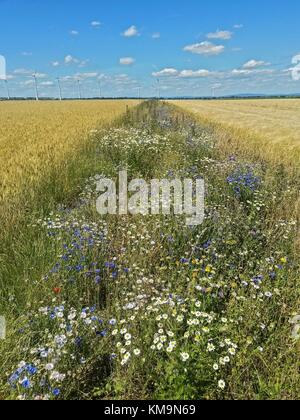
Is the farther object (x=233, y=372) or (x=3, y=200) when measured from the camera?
(x=3, y=200)

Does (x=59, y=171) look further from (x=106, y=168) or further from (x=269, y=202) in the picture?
(x=269, y=202)

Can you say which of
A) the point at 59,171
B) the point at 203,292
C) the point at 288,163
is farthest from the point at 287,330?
the point at 288,163

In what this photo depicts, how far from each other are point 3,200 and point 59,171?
1.96m

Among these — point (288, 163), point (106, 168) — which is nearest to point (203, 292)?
point (106, 168)

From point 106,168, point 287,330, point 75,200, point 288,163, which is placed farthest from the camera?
point 288,163

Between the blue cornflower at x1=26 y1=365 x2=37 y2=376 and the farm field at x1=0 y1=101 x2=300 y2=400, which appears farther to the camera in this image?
the farm field at x1=0 y1=101 x2=300 y2=400

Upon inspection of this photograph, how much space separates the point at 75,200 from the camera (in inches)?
246

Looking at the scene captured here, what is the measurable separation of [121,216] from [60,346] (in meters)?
3.00

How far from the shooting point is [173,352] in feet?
7.91

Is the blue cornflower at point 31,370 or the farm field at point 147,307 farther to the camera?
the farm field at point 147,307

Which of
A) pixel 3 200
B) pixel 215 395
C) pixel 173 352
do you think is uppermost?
pixel 3 200

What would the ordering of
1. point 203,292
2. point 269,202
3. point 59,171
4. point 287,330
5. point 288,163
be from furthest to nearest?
point 288,163
point 59,171
point 269,202
point 203,292
point 287,330

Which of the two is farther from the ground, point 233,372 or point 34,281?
point 34,281

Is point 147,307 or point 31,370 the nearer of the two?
point 31,370
